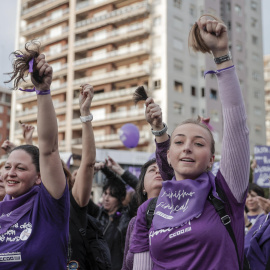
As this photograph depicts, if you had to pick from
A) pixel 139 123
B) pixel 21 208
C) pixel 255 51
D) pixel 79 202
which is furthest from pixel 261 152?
pixel 255 51

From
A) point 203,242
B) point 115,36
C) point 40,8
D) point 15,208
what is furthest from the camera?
point 40,8

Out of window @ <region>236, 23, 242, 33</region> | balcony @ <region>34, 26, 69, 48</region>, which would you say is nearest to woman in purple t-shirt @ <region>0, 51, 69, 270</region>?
balcony @ <region>34, 26, 69, 48</region>

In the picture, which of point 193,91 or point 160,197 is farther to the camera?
point 193,91

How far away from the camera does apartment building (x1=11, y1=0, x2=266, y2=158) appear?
3406cm

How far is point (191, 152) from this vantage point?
227 centimetres

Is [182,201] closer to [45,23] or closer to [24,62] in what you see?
[24,62]

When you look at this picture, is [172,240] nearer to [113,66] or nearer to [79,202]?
[79,202]

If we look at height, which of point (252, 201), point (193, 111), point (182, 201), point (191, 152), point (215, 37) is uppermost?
point (193, 111)

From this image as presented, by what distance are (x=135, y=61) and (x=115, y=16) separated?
4550 mm

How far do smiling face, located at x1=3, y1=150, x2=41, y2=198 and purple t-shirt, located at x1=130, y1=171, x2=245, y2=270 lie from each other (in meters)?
1.05

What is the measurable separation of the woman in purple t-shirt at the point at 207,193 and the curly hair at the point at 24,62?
86cm

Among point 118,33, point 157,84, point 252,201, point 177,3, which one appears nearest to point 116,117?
point 157,84

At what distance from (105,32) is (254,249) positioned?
35.2 metres

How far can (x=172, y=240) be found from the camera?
6.94 feet
